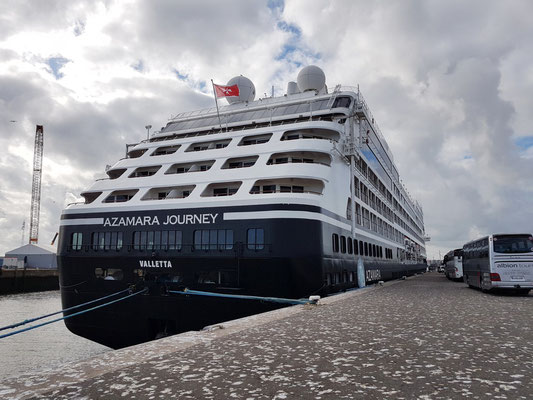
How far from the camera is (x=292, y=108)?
28.6 m

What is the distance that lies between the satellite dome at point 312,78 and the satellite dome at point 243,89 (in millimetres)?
4544

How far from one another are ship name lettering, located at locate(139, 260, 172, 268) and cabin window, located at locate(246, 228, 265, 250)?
11.9 ft

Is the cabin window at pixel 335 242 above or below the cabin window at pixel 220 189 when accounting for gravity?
below

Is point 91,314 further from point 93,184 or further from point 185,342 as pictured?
point 185,342

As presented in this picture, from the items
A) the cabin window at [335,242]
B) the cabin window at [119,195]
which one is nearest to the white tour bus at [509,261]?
the cabin window at [335,242]

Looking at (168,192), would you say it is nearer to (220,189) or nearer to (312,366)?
(220,189)

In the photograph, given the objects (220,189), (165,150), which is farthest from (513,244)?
(165,150)

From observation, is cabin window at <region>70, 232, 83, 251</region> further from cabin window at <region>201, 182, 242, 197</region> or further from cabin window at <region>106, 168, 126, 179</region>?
cabin window at <region>201, 182, 242, 197</region>

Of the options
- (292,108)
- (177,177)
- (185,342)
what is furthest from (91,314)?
(292,108)

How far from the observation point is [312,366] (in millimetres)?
5715

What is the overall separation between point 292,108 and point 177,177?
450 inches

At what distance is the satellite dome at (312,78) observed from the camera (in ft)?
111

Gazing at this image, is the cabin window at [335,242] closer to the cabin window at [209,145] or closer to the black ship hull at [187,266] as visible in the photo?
the black ship hull at [187,266]

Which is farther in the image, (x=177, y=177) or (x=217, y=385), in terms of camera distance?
(x=177, y=177)
